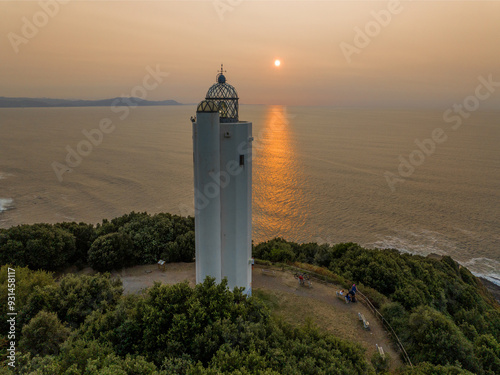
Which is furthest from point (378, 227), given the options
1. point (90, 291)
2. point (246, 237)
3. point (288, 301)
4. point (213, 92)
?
point (90, 291)

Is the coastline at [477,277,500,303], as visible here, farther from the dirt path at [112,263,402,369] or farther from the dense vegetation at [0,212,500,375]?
the dirt path at [112,263,402,369]

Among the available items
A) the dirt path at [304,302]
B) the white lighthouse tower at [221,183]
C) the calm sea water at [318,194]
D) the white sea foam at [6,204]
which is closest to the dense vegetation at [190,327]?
the dirt path at [304,302]

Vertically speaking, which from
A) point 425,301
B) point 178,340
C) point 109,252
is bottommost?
point 425,301

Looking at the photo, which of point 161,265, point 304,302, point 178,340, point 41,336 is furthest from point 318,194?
point 41,336

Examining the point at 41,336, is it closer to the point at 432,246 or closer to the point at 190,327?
the point at 190,327

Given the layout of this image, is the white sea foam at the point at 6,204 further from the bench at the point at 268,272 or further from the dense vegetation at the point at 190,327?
the bench at the point at 268,272

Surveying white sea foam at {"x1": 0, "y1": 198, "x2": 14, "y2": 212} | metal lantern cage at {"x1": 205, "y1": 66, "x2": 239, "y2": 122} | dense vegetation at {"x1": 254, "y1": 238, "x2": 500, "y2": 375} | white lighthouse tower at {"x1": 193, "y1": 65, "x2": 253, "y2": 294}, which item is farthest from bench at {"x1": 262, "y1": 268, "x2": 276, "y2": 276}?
white sea foam at {"x1": 0, "y1": 198, "x2": 14, "y2": 212}

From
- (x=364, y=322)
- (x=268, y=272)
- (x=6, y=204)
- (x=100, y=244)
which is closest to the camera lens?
(x=364, y=322)
